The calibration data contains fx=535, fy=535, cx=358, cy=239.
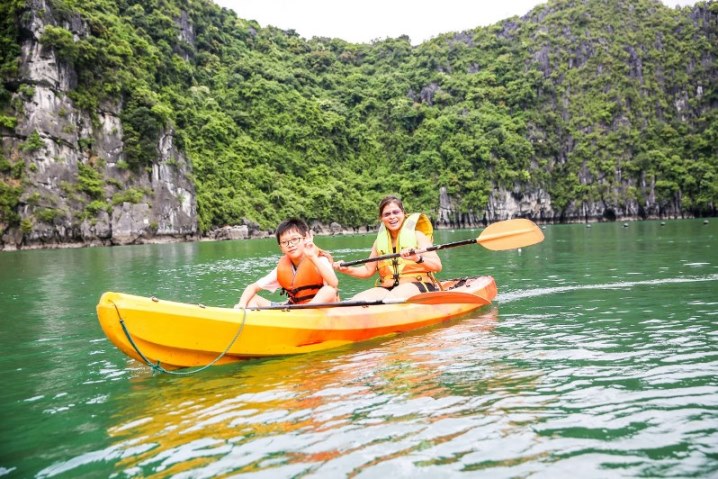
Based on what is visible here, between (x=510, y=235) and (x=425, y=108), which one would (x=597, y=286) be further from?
(x=425, y=108)

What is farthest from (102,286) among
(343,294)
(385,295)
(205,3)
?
(205,3)

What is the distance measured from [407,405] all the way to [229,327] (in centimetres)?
205

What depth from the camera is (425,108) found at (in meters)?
86.4

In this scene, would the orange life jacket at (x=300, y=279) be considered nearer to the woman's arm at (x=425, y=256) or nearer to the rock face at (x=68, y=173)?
the woman's arm at (x=425, y=256)

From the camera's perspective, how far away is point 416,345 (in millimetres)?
5730

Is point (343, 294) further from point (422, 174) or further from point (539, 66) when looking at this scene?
point (539, 66)

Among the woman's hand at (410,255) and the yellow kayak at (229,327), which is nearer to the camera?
the yellow kayak at (229,327)

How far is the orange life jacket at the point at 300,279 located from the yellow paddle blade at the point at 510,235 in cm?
306

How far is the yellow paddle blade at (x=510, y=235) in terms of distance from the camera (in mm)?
7996

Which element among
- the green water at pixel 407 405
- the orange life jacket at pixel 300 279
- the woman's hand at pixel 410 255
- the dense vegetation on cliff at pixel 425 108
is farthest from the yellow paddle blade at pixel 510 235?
the dense vegetation on cliff at pixel 425 108

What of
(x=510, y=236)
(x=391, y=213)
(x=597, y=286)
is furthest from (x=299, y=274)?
(x=597, y=286)

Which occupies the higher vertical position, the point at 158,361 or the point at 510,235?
the point at 510,235

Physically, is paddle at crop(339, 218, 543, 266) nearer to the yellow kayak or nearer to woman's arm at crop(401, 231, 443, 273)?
woman's arm at crop(401, 231, 443, 273)

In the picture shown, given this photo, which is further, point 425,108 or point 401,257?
point 425,108
